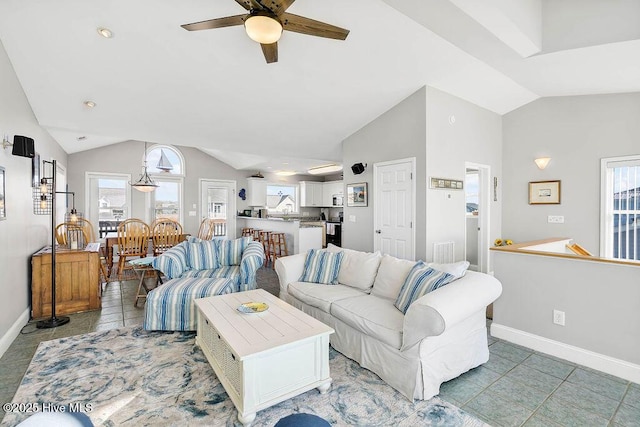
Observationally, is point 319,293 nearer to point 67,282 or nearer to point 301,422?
point 301,422

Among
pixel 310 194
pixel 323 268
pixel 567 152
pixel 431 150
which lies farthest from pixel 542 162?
pixel 310 194

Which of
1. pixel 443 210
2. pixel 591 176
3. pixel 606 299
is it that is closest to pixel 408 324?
pixel 606 299

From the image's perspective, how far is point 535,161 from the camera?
4930mm

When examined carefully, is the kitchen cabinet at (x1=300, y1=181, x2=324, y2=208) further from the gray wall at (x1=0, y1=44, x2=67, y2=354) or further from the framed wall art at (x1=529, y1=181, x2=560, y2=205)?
the gray wall at (x1=0, y1=44, x2=67, y2=354)

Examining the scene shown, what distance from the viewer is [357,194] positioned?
5.30 m

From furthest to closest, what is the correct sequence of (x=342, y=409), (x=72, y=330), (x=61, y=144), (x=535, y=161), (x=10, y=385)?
(x=61, y=144) → (x=535, y=161) → (x=72, y=330) → (x=10, y=385) → (x=342, y=409)

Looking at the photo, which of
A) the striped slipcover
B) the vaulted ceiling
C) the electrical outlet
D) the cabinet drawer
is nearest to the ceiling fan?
the vaulted ceiling

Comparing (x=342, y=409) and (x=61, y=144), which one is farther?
(x=61, y=144)

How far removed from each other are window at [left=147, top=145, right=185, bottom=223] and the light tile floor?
536 centimetres

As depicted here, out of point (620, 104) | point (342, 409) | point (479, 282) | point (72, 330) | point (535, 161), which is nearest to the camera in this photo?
point (342, 409)

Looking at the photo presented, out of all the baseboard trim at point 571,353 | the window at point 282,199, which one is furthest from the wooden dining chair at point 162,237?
the baseboard trim at point 571,353

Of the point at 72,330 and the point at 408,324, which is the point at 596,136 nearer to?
the point at 408,324

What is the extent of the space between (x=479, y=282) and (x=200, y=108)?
4117 mm

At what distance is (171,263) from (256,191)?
5.82 m
